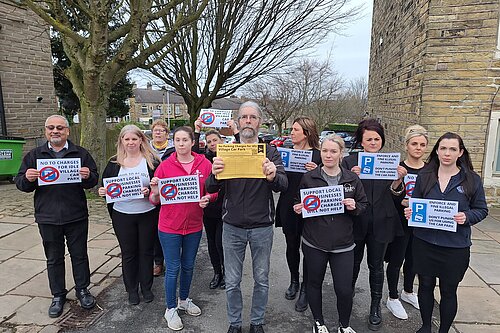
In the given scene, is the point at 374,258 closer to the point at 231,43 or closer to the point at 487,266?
the point at 487,266

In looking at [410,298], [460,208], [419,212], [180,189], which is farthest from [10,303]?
[460,208]

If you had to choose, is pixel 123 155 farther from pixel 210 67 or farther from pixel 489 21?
pixel 210 67

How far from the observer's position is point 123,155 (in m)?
3.63

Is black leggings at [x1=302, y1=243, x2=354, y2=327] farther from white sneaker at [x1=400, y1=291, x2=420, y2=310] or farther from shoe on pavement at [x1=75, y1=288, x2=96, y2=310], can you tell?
shoe on pavement at [x1=75, y1=288, x2=96, y2=310]

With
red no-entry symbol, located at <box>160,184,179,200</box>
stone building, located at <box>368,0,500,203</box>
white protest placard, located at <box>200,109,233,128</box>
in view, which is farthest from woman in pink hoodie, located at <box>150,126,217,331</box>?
stone building, located at <box>368,0,500,203</box>

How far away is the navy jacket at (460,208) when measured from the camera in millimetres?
2791

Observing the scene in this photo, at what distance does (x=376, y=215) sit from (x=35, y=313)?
144 inches

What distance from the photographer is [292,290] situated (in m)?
3.91

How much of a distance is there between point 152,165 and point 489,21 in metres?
6.88

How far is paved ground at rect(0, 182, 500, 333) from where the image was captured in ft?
11.0

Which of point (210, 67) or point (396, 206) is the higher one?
point (210, 67)

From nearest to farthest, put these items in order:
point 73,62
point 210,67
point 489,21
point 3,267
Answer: point 3,267 < point 489,21 < point 73,62 < point 210,67

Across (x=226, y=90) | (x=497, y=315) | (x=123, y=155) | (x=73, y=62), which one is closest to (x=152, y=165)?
(x=123, y=155)

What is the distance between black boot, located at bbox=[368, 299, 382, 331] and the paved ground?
0.07m
